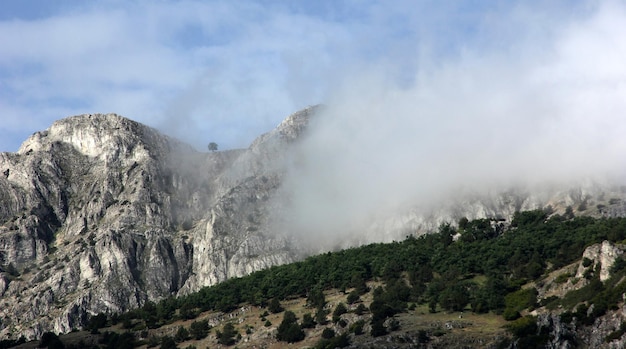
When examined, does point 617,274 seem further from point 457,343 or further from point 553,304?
point 457,343

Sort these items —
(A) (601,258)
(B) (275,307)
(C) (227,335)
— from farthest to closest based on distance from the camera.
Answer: (B) (275,307), (C) (227,335), (A) (601,258)

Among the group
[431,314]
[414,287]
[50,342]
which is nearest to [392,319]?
[431,314]

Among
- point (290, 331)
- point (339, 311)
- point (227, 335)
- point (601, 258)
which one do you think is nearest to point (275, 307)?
point (227, 335)

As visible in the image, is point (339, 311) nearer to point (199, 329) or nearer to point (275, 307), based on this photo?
point (275, 307)

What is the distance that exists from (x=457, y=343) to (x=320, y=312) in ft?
120

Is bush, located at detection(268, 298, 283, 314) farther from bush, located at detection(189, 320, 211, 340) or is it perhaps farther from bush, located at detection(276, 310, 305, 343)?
bush, located at detection(189, 320, 211, 340)

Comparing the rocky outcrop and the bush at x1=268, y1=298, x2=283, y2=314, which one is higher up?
the bush at x1=268, y1=298, x2=283, y2=314

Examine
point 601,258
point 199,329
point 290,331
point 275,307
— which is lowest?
point 290,331

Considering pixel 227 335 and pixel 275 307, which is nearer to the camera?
pixel 227 335

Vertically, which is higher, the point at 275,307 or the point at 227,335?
the point at 275,307

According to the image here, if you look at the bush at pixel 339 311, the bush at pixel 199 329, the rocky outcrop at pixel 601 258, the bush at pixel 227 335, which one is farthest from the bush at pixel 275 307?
the rocky outcrop at pixel 601 258

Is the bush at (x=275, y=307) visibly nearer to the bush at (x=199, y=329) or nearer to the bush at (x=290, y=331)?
the bush at (x=290, y=331)

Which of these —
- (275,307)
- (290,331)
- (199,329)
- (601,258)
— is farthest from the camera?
(275,307)

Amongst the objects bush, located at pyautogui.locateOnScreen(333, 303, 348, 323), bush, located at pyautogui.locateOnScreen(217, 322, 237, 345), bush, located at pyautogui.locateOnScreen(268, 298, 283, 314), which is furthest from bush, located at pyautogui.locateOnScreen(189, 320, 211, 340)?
bush, located at pyautogui.locateOnScreen(333, 303, 348, 323)
